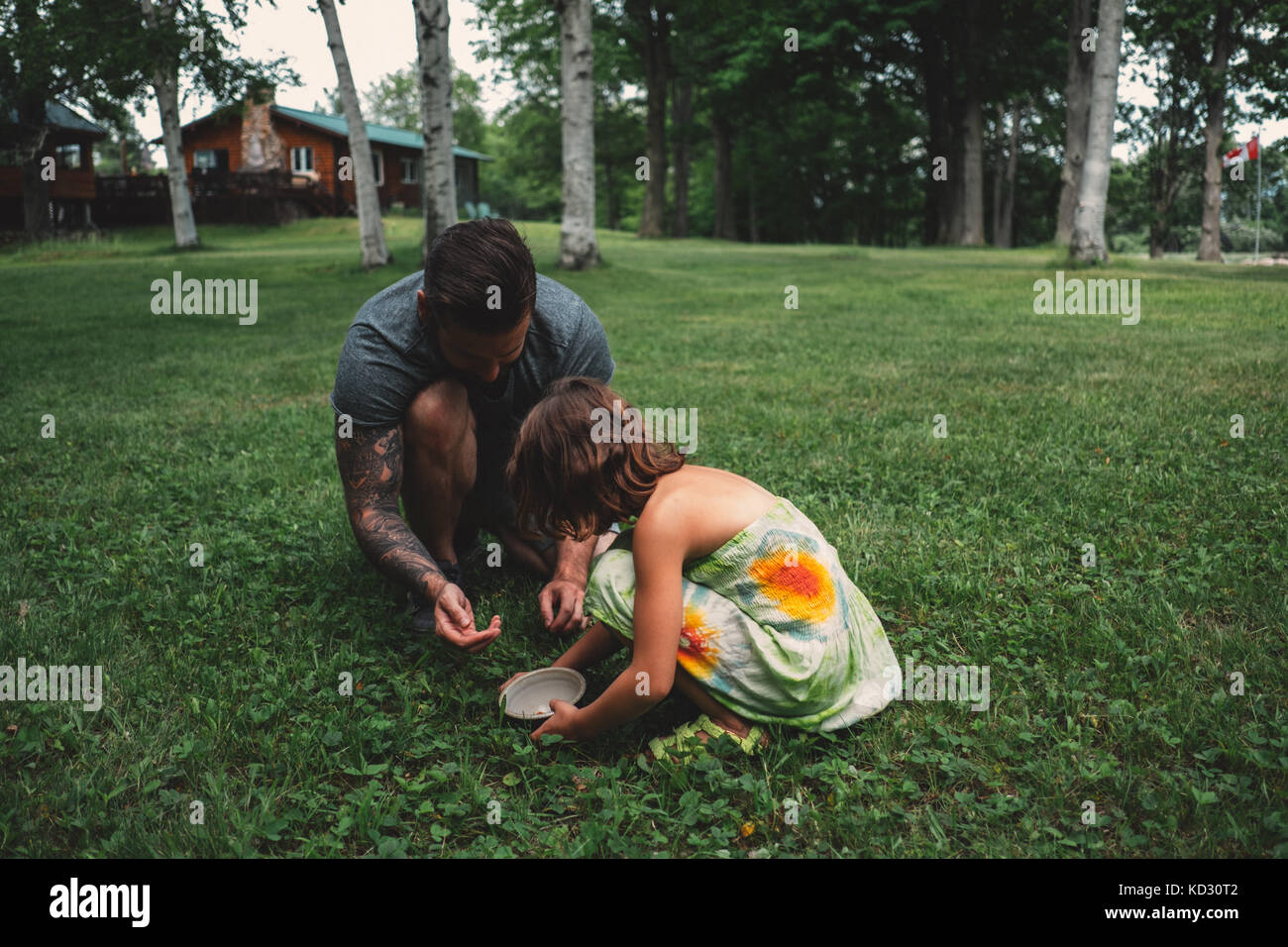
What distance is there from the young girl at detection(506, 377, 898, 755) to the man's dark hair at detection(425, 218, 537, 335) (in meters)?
0.42

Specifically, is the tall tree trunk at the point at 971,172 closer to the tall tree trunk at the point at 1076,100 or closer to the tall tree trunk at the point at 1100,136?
the tall tree trunk at the point at 1076,100

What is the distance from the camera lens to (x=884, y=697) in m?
2.54

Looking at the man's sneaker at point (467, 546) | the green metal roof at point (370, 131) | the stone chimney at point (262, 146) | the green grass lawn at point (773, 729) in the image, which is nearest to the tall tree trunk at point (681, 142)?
the green metal roof at point (370, 131)

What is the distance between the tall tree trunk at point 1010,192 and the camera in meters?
39.2

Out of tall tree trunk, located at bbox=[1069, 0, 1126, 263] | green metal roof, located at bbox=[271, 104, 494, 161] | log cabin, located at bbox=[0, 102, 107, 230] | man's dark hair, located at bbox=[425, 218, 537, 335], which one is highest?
green metal roof, located at bbox=[271, 104, 494, 161]

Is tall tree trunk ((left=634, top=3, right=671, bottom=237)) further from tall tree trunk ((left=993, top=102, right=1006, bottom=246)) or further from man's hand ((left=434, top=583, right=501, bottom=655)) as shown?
man's hand ((left=434, top=583, right=501, bottom=655))

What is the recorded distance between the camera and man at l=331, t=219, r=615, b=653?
266cm

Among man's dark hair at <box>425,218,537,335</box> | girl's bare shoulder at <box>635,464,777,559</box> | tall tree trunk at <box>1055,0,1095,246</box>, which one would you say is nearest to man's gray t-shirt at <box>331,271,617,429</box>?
man's dark hair at <box>425,218,537,335</box>

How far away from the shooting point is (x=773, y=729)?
246cm

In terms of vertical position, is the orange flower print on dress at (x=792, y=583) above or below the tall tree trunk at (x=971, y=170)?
below

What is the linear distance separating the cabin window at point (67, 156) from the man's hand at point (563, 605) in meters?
37.3
